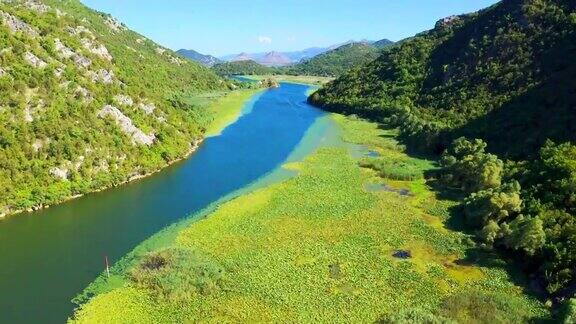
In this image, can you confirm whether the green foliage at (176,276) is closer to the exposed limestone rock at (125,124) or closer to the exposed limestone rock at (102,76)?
the exposed limestone rock at (125,124)

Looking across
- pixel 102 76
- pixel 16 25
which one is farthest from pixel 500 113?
pixel 16 25

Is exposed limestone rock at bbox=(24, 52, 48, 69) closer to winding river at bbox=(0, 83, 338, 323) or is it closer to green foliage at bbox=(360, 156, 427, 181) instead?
winding river at bbox=(0, 83, 338, 323)

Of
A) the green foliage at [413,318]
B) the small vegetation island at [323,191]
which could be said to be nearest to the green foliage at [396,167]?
the small vegetation island at [323,191]

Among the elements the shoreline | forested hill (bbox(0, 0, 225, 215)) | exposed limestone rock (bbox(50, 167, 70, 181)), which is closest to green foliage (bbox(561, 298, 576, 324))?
the shoreline

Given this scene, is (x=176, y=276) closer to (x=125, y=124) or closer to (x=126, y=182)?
(x=126, y=182)

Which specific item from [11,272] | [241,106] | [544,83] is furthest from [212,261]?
[241,106]

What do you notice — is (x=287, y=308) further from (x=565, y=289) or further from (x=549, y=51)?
(x=549, y=51)
